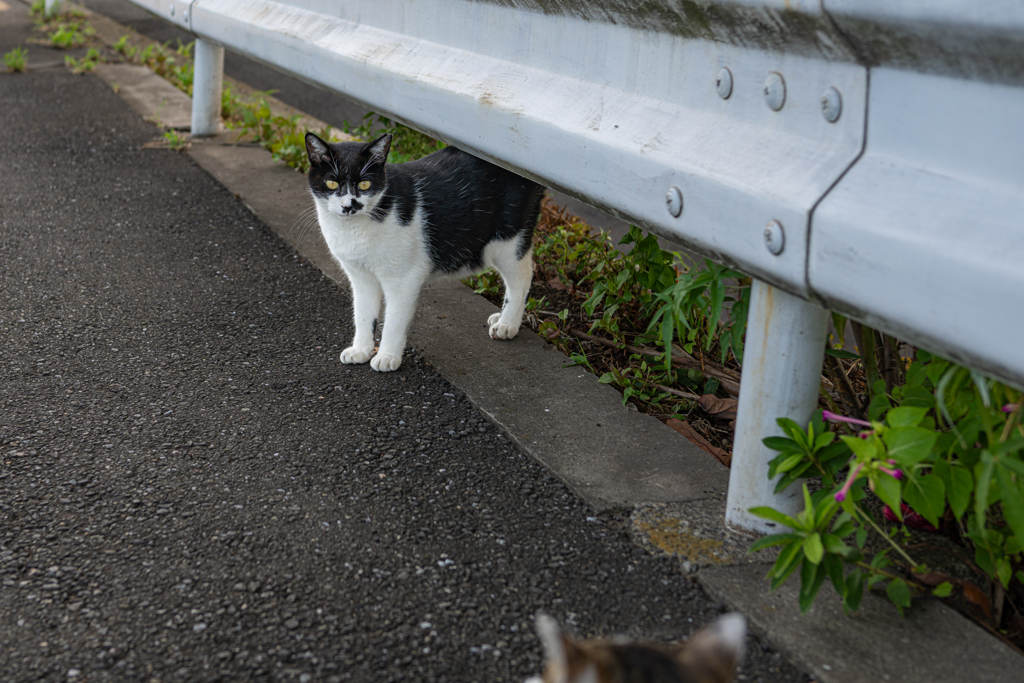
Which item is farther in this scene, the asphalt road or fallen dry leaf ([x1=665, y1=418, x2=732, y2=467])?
fallen dry leaf ([x1=665, y1=418, x2=732, y2=467])

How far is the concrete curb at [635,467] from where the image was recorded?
1.58 m

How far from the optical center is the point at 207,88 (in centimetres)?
530

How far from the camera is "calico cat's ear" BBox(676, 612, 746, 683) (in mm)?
1188

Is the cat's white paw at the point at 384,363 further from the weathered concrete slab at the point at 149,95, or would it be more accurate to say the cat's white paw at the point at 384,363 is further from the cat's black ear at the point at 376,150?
the weathered concrete slab at the point at 149,95

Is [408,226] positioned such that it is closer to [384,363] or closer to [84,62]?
[384,363]

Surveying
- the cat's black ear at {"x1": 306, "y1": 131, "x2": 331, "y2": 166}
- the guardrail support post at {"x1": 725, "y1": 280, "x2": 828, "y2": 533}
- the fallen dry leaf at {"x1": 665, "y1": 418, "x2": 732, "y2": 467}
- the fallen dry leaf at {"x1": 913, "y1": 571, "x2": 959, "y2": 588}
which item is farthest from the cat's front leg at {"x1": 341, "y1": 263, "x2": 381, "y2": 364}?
the fallen dry leaf at {"x1": 913, "y1": 571, "x2": 959, "y2": 588}

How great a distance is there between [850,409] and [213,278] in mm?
2396

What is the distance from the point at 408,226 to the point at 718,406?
120 cm

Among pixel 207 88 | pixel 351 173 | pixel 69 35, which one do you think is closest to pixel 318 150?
pixel 351 173

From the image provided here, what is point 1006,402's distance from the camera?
1.64m

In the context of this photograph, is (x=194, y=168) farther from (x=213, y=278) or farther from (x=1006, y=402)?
(x=1006, y=402)

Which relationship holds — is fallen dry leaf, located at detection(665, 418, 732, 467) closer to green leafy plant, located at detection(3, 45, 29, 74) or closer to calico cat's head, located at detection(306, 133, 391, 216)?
calico cat's head, located at detection(306, 133, 391, 216)

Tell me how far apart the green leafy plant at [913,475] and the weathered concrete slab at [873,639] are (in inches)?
2.1

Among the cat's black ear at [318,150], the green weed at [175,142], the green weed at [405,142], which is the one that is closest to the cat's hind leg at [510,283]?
the cat's black ear at [318,150]
